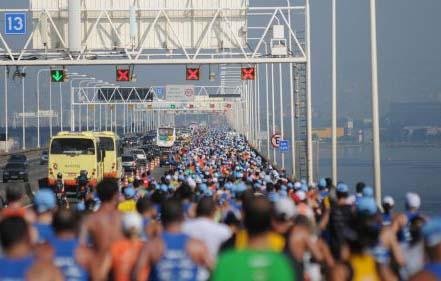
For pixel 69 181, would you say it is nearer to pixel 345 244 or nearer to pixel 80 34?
pixel 80 34

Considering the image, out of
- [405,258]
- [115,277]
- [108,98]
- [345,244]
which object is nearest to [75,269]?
[115,277]

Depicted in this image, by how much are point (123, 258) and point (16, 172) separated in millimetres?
50584

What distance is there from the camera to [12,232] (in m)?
8.02

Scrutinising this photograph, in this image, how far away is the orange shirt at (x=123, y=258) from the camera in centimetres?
1020

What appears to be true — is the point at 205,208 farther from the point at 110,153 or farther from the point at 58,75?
the point at 110,153

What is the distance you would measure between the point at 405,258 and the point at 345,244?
1398mm

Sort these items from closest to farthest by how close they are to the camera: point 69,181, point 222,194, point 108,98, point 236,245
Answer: point 236,245 → point 222,194 → point 69,181 → point 108,98

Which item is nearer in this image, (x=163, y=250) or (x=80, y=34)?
(x=163, y=250)

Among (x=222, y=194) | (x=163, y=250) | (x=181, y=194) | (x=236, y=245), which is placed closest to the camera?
(x=163, y=250)

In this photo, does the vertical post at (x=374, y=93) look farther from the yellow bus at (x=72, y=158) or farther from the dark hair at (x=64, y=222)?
the dark hair at (x=64, y=222)

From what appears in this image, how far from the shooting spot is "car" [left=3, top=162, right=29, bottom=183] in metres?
59.8

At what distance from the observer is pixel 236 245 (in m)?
10.2

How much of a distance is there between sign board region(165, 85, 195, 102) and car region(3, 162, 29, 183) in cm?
7306

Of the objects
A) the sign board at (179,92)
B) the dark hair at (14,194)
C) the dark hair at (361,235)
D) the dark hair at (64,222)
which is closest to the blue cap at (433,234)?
the dark hair at (361,235)
